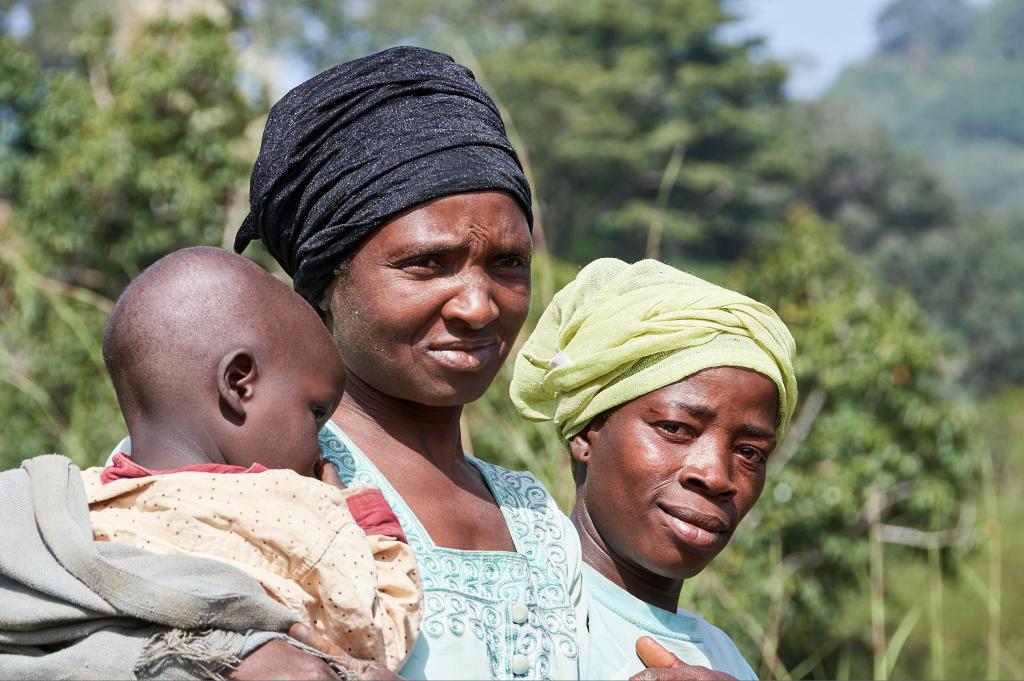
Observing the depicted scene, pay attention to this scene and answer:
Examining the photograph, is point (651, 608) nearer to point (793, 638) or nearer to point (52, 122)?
point (793, 638)

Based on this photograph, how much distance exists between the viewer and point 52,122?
811cm

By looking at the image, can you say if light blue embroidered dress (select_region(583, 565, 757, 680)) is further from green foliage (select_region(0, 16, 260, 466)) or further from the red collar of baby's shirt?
green foliage (select_region(0, 16, 260, 466))

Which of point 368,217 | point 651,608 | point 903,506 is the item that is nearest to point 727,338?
point 651,608

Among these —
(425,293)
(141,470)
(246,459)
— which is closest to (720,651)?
(425,293)

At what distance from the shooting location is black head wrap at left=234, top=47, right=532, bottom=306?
2027 mm

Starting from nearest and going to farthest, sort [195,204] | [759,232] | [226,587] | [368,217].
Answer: [226,587]
[368,217]
[195,204]
[759,232]

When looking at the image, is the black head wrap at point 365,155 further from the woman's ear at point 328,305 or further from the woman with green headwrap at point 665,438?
the woman with green headwrap at point 665,438

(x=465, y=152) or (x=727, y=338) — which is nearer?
(x=465, y=152)

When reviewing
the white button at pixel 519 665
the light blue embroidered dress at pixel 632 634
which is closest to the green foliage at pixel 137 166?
the light blue embroidered dress at pixel 632 634

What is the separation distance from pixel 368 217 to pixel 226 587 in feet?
2.25

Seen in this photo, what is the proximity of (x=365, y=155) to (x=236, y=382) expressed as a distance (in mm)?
470

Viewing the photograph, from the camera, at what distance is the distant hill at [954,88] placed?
314 feet

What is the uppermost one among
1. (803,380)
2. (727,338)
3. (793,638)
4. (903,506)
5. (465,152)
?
(465,152)

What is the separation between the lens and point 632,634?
2.25 meters
